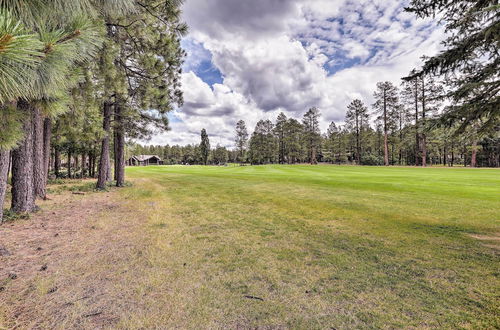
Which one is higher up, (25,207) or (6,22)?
(6,22)

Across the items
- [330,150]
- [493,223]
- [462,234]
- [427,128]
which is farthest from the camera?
[330,150]

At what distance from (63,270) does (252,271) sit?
295 cm

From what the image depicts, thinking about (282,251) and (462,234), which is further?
(462,234)

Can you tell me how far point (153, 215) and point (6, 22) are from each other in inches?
222

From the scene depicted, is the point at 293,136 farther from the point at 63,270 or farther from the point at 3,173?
the point at 63,270

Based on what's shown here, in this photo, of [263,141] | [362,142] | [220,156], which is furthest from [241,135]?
[362,142]

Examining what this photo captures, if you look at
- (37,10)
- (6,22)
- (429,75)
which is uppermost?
(429,75)

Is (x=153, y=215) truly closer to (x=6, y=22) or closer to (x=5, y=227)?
(x=5, y=227)

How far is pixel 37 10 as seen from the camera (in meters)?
2.50

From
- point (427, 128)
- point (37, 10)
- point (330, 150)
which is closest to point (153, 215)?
point (37, 10)

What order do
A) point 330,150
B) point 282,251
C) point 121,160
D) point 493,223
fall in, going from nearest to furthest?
1. point 282,251
2. point 493,223
3. point 121,160
4. point 330,150

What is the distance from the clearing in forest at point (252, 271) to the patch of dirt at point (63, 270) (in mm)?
18

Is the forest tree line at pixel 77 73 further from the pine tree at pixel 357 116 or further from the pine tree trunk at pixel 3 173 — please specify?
the pine tree at pixel 357 116

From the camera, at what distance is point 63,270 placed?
316cm
